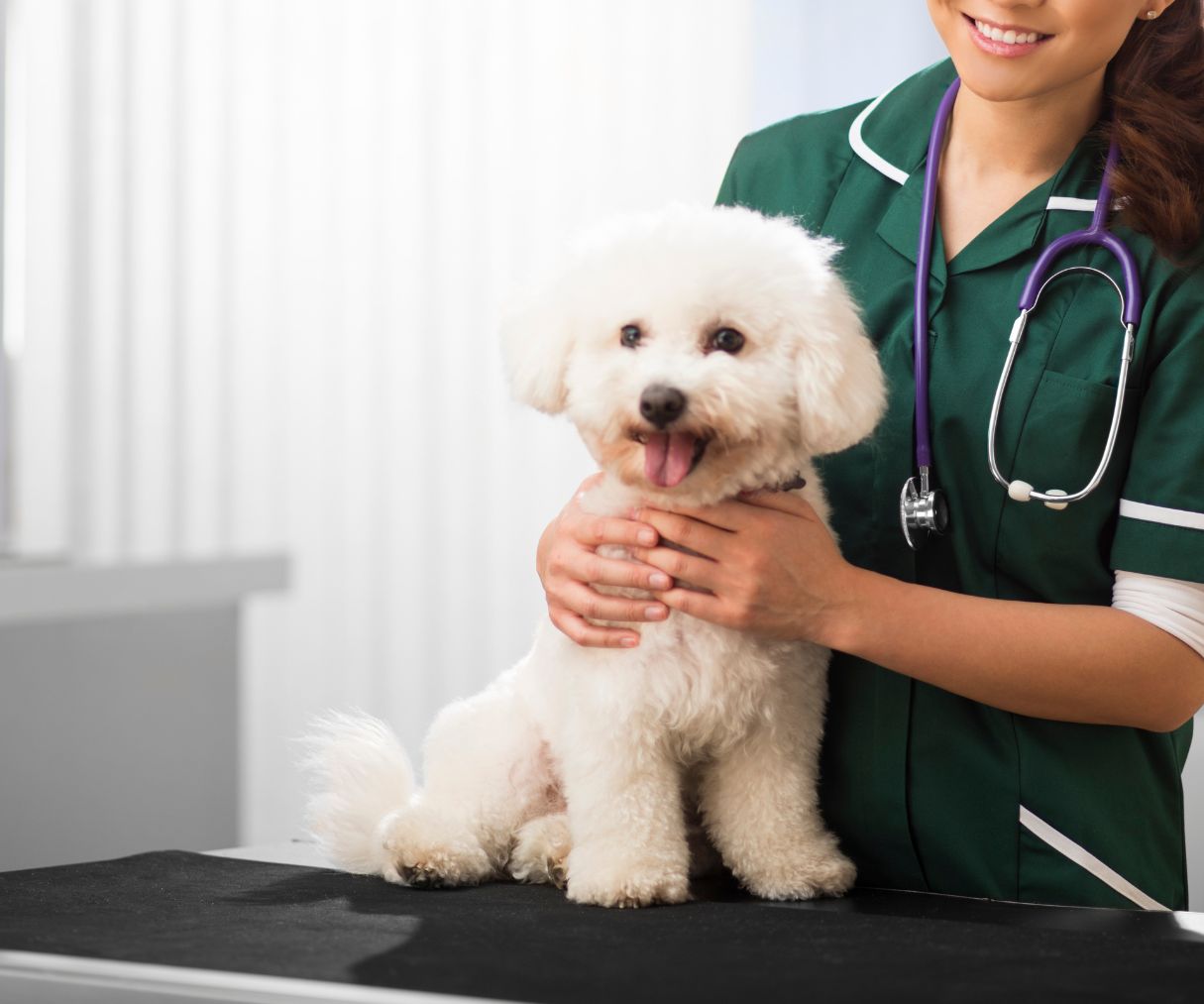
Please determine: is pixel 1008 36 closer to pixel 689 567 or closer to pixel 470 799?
pixel 689 567

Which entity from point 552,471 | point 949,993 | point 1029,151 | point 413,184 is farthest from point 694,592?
point 413,184

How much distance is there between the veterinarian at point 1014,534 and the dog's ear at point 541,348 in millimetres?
110

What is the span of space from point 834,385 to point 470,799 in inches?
19.3

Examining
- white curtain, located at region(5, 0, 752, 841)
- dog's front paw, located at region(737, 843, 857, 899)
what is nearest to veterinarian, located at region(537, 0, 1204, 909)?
dog's front paw, located at region(737, 843, 857, 899)

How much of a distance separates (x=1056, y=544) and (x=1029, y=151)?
1.20 ft

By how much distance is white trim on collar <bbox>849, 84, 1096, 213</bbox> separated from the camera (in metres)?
1.26

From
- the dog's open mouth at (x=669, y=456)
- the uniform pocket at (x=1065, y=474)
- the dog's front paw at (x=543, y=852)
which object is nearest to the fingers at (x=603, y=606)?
the dog's open mouth at (x=669, y=456)

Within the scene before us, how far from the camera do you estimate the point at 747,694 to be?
1.16 meters

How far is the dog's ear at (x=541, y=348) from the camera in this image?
3.90 feet

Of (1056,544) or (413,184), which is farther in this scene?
(413,184)

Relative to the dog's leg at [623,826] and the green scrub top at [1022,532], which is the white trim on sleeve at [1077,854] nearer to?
the green scrub top at [1022,532]

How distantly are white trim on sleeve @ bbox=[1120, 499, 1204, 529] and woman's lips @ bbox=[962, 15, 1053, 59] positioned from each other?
1.29ft

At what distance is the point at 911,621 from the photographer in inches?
45.3

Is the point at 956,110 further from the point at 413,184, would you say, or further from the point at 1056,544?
the point at 413,184
